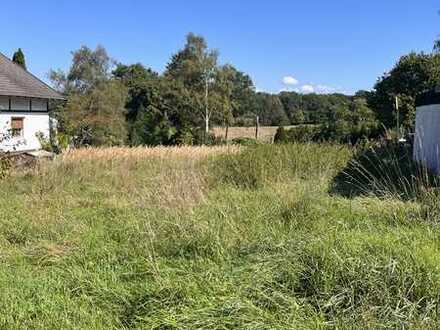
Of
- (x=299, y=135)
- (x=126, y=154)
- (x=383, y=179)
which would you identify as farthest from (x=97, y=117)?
(x=383, y=179)

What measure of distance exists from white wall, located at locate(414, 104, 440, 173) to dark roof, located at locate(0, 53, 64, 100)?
20008 millimetres

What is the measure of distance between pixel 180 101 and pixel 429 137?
34.3 metres

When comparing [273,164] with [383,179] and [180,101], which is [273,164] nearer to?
[383,179]

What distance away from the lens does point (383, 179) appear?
9.86 metres

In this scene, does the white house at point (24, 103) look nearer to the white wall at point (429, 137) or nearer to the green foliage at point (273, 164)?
the green foliage at point (273, 164)

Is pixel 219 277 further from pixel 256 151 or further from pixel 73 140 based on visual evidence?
pixel 73 140

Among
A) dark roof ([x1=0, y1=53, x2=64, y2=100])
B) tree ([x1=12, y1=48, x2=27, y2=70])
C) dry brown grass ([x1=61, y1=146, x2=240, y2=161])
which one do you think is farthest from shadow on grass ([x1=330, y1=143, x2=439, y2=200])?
tree ([x1=12, y1=48, x2=27, y2=70])

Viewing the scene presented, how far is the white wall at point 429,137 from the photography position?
12.7 m

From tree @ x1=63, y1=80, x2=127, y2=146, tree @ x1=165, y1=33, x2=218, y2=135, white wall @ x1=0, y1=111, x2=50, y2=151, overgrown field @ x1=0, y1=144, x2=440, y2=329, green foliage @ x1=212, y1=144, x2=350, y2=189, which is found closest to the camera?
overgrown field @ x1=0, y1=144, x2=440, y2=329

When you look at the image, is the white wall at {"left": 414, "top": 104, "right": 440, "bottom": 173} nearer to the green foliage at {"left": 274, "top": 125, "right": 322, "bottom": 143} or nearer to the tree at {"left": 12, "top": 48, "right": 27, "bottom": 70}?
the green foliage at {"left": 274, "top": 125, "right": 322, "bottom": 143}

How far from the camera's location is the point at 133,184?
12641 millimetres

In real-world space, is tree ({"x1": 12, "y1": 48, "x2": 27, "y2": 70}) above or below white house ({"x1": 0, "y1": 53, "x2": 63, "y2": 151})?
above

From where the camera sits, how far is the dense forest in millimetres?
38000

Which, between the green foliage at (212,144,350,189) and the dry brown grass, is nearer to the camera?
the green foliage at (212,144,350,189)
